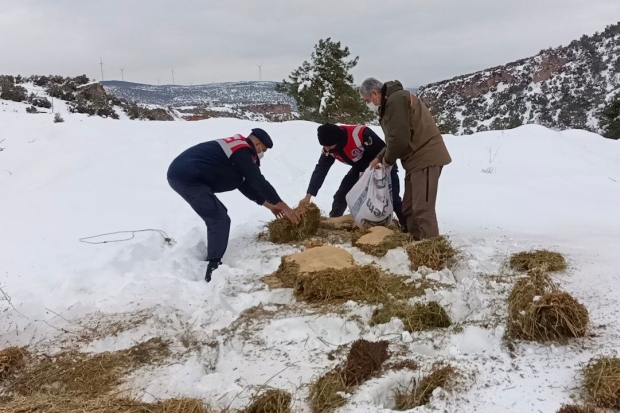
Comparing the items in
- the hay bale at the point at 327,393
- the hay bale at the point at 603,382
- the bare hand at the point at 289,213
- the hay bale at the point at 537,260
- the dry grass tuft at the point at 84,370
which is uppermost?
the bare hand at the point at 289,213

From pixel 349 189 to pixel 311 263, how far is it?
1706mm

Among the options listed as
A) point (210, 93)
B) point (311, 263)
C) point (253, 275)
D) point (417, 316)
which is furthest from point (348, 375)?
point (210, 93)

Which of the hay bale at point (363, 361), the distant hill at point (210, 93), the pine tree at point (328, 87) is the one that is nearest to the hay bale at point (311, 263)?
the hay bale at point (363, 361)

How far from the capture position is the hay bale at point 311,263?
3.28 metres

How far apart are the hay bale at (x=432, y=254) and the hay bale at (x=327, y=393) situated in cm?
141

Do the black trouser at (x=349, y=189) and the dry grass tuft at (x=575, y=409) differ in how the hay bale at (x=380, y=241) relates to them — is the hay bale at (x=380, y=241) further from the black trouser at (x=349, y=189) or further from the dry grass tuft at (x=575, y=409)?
the dry grass tuft at (x=575, y=409)

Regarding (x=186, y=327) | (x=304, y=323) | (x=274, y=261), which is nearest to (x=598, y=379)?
(x=304, y=323)

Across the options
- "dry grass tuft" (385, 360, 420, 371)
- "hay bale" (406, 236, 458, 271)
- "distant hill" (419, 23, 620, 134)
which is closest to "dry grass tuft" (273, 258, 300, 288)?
"hay bale" (406, 236, 458, 271)

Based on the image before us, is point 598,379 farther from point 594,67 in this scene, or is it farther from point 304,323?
point 594,67

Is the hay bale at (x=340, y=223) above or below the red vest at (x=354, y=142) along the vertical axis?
below

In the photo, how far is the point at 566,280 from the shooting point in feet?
9.76

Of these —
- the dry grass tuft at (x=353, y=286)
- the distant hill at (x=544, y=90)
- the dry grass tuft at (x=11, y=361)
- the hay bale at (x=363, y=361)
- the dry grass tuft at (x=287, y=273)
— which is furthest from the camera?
the distant hill at (x=544, y=90)

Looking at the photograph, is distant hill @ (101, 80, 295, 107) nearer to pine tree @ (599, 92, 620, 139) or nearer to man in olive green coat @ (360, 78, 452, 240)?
pine tree @ (599, 92, 620, 139)

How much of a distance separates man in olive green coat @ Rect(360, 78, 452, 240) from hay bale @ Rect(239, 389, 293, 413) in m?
2.21
